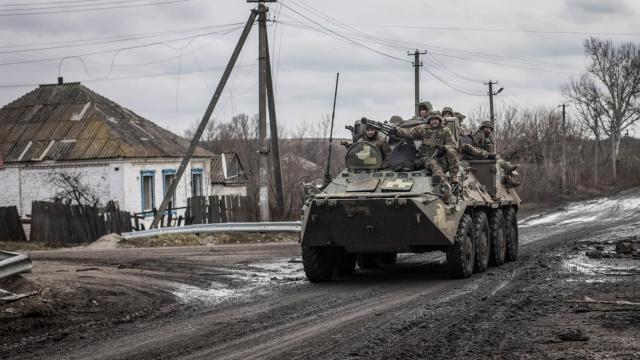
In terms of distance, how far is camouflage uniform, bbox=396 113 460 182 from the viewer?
47.8 ft

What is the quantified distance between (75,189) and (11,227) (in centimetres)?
433

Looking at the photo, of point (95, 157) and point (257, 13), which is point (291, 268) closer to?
point (257, 13)

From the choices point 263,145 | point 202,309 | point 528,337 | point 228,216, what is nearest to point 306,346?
point 528,337

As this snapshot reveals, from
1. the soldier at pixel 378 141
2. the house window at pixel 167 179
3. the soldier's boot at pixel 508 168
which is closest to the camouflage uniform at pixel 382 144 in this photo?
the soldier at pixel 378 141

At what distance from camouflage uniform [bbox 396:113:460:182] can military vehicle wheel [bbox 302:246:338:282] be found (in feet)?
6.76

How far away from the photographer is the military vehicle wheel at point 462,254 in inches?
548

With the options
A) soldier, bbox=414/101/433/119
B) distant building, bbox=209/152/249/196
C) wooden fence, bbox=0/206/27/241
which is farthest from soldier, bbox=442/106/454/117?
distant building, bbox=209/152/249/196

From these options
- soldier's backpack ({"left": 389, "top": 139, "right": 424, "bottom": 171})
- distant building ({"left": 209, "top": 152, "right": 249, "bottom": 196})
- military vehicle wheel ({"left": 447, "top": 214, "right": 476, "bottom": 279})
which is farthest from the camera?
distant building ({"left": 209, "top": 152, "right": 249, "bottom": 196})

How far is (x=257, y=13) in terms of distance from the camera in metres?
25.0

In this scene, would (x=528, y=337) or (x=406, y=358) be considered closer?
(x=406, y=358)

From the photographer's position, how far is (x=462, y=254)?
45.9 feet

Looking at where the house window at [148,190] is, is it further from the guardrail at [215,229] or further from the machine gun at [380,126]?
the machine gun at [380,126]

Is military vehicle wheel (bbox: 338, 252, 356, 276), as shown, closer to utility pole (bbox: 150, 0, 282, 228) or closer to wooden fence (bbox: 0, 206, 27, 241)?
utility pole (bbox: 150, 0, 282, 228)

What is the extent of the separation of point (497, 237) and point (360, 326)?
733cm
